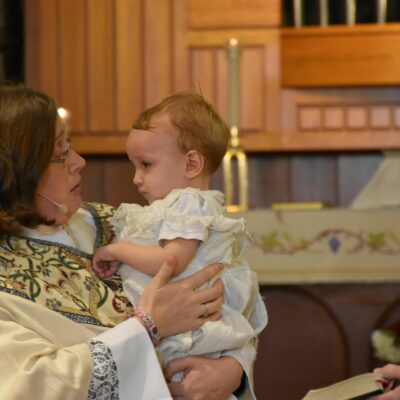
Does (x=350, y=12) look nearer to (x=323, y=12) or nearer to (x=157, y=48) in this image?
(x=323, y=12)

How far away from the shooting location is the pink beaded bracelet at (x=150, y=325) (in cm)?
246

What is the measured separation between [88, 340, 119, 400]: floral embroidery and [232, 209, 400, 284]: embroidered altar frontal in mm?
2197

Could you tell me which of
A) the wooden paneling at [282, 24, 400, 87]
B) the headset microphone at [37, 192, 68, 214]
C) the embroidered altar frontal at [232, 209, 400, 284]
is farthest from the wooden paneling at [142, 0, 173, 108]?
the headset microphone at [37, 192, 68, 214]

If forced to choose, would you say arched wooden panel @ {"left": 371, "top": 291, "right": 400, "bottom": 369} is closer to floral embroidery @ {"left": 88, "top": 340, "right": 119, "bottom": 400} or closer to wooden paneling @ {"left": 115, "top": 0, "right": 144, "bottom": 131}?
wooden paneling @ {"left": 115, "top": 0, "right": 144, "bottom": 131}

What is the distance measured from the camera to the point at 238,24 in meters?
5.76

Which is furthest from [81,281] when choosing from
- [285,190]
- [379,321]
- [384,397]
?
[285,190]

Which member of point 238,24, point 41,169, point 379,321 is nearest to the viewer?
point 41,169

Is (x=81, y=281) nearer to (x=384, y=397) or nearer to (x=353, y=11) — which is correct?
(x=384, y=397)

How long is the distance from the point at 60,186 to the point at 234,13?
130 inches

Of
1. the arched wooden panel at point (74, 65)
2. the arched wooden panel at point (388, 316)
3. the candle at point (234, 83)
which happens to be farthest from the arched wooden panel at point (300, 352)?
the arched wooden panel at point (74, 65)

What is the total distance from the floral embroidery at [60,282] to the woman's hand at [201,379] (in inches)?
7.1

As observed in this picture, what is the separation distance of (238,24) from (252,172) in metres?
0.93

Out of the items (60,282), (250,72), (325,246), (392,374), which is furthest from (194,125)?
(250,72)

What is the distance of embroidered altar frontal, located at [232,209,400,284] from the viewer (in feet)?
15.0
